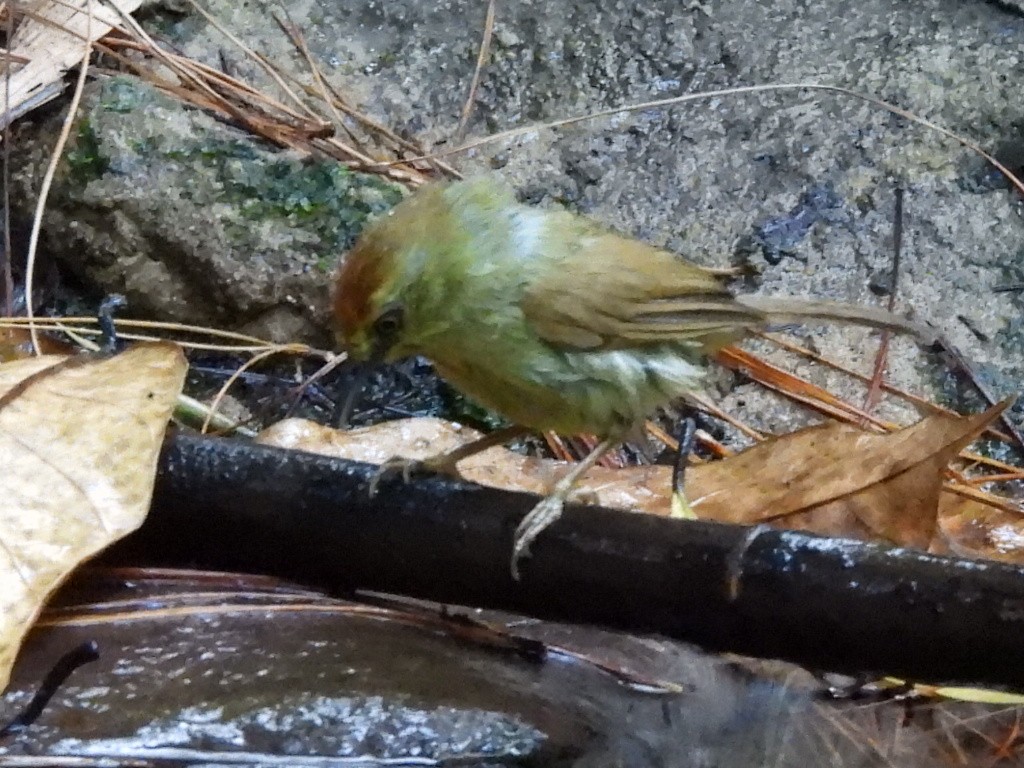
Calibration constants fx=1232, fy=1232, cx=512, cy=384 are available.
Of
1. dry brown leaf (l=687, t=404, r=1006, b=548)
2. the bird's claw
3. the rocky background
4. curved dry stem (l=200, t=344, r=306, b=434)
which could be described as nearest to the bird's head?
the bird's claw

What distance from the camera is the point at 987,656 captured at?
6.36ft

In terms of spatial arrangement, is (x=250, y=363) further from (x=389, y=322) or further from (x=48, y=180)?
(x=389, y=322)

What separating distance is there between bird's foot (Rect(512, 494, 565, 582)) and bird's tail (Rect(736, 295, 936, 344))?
41.4 inches

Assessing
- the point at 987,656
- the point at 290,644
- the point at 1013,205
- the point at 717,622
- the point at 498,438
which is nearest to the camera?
the point at 987,656

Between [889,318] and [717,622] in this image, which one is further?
[889,318]

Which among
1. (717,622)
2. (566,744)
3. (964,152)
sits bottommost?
(566,744)

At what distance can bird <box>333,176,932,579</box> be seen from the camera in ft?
8.68

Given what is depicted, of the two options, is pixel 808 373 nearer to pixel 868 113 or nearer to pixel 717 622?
pixel 868 113

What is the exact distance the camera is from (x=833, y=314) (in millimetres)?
3115

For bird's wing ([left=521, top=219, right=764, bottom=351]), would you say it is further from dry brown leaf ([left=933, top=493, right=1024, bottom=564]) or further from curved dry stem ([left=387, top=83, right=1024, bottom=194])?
curved dry stem ([left=387, top=83, right=1024, bottom=194])

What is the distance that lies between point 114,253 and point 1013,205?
3.05 meters

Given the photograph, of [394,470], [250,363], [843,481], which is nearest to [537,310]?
[394,470]

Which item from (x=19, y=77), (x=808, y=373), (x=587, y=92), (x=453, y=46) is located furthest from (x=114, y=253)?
(x=808, y=373)

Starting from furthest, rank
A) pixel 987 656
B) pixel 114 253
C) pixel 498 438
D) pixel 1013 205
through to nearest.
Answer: pixel 1013 205
pixel 114 253
pixel 498 438
pixel 987 656
